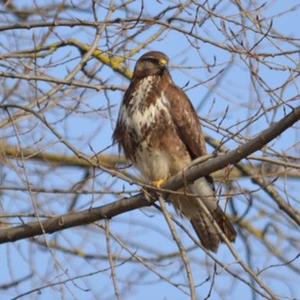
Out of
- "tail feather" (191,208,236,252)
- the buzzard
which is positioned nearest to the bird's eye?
the buzzard

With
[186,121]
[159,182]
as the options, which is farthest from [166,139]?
[159,182]

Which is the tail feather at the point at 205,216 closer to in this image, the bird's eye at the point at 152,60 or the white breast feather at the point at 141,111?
the white breast feather at the point at 141,111

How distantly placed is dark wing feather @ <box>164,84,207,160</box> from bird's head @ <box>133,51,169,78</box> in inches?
8.8

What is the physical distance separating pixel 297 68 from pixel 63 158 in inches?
130

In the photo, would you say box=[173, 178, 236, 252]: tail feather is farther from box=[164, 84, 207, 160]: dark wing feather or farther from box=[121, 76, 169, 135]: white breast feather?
box=[121, 76, 169, 135]: white breast feather

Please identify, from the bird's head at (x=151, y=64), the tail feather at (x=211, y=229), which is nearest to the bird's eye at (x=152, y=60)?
the bird's head at (x=151, y=64)

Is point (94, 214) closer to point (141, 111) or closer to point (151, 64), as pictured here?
point (141, 111)

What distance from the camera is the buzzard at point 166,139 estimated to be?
18.8 ft

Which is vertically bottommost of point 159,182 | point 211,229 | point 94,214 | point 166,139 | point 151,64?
point 94,214

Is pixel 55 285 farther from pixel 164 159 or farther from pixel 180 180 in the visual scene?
pixel 164 159

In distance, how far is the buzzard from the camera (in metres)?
5.73

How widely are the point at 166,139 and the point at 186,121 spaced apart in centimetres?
17

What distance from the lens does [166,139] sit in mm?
5777

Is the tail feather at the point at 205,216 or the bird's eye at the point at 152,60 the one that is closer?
the tail feather at the point at 205,216
